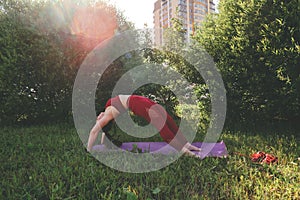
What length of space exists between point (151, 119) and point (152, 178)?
1177 mm

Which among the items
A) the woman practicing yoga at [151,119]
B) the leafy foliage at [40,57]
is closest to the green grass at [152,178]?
the woman practicing yoga at [151,119]

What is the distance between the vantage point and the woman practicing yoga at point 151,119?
3648 millimetres

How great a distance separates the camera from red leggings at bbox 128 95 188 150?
364 cm

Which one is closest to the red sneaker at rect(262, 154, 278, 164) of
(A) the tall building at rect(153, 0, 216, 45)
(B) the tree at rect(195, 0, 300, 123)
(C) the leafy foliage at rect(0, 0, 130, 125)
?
(B) the tree at rect(195, 0, 300, 123)

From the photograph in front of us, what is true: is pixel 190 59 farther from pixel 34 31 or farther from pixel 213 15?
pixel 34 31

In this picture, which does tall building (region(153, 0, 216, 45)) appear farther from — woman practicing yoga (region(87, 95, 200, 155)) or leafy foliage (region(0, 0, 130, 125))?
woman practicing yoga (region(87, 95, 200, 155))

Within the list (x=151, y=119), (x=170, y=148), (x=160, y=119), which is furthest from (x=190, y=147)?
(x=151, y=119)

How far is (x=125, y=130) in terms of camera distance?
6.14 m

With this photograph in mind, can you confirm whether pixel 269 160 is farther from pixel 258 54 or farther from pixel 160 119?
pixel 258 54

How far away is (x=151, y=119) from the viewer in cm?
380

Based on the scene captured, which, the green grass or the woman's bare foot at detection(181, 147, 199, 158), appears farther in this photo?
the woman's bare foot at detection(181, 147, 199, 158)

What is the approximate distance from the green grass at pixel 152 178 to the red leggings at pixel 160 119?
0.36m

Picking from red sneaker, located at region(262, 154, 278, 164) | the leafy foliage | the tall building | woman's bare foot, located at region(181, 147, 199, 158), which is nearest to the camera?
→ red sneaker, located at region(262, 154, 278, 164)

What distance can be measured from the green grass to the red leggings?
0.36 metres
